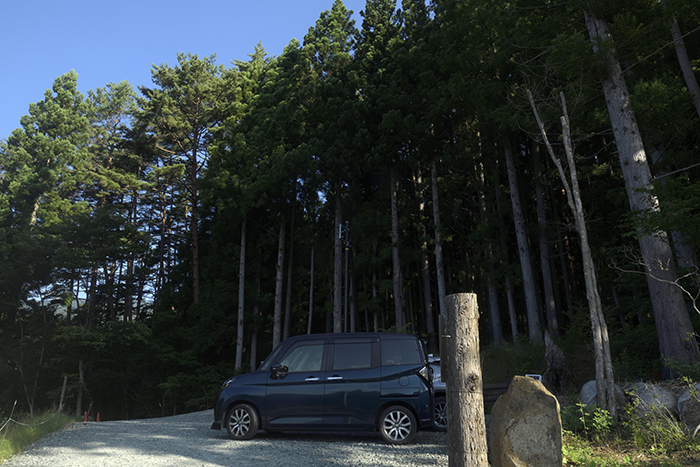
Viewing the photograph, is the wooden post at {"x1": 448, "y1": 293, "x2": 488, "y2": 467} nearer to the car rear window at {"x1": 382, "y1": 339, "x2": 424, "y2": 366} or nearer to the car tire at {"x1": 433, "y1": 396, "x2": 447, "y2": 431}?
the car rear window at {"x1": 382, "y1": 339, "x2": 424, "y2": 366}

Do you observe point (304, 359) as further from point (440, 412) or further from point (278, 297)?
point (278, 297)

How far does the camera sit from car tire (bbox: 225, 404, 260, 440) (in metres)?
8.12

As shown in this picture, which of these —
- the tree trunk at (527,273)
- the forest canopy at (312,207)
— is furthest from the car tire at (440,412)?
the tree trunk at (527,273)

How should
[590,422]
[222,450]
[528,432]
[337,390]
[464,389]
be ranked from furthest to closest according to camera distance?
[337,390] → [590,422] → [222,450] → [528,432] → [464,389]

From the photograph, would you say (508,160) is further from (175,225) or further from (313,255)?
(175,225)

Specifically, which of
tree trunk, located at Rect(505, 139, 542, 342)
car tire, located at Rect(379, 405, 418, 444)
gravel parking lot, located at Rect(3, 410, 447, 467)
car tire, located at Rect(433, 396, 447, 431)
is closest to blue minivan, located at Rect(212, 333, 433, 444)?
car tire, located at Rect(379, 405, 418, 444)

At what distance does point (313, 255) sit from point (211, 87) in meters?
13.6

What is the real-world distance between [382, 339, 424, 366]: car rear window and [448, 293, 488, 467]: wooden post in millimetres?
3580

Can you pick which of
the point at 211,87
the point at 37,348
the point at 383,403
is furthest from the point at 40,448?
the point at 211,87

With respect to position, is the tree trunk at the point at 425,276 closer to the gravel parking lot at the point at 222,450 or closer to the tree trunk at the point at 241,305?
the tree trunk at the point at 241,305

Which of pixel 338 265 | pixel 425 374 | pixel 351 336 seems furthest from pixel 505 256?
pixel 351 336

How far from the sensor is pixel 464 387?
14.7 feet

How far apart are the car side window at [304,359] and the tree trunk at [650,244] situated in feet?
20.9

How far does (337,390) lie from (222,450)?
6.96 ft
